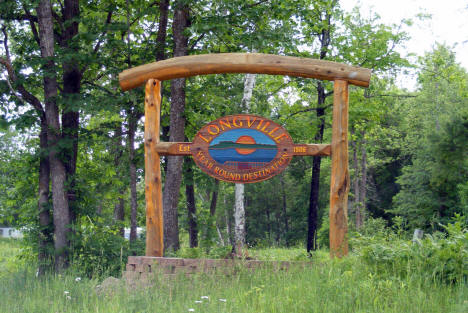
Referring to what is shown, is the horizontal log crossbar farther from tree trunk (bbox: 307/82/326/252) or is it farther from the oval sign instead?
tree trunk (bbox: 307/82/326/252)

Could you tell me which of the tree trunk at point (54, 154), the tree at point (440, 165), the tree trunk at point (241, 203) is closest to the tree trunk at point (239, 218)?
the tree trunk at point (241, 203)

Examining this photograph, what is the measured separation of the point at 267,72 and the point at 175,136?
178 inches

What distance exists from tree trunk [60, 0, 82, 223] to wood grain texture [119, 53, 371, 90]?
3.80 meters

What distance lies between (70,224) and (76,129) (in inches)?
92.8

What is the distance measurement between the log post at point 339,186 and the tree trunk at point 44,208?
6.65 m

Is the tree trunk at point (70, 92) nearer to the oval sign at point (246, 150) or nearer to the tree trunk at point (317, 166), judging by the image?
the oval sign at point (246, 150)

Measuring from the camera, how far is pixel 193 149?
8.09 m

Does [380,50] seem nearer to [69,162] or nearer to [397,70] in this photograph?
[397,70]

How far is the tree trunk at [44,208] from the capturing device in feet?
37.0

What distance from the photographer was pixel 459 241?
19.3 feet

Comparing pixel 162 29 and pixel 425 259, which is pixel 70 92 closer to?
pixel 162 29

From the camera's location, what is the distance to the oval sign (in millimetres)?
8016

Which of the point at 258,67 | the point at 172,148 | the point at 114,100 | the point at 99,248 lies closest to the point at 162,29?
the point at 114,100

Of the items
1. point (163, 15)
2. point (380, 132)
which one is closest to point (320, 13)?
point (163, 15)
